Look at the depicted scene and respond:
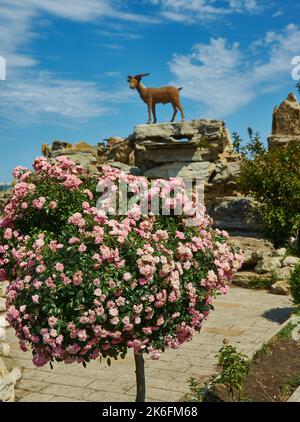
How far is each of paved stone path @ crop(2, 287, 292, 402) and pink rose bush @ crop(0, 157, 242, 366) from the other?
6.04ft

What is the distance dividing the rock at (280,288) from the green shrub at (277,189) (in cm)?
462

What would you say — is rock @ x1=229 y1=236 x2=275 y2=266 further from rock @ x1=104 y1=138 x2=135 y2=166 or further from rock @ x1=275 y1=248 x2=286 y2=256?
rock @ x1=104 y1=138 x2=135 y2=166

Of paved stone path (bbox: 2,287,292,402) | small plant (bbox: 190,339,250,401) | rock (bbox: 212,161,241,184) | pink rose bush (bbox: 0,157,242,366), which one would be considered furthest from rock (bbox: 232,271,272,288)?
pink rose bush (bbox: 0,157,242,366)

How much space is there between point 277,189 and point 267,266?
175 inches

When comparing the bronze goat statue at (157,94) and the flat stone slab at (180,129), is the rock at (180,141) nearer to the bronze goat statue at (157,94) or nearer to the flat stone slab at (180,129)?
the flat stone slab at (180,129)

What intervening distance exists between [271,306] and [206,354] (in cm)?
448

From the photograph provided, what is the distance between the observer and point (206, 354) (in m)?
9.57

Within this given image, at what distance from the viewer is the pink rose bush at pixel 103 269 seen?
5.54m

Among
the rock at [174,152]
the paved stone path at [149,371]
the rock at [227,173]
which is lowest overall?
the paved stone path at [149,371]

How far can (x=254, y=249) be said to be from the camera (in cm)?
1814

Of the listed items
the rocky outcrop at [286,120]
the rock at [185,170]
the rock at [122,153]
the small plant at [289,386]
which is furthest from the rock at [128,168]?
the small plant at [289,386]

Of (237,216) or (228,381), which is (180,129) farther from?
(228,381)

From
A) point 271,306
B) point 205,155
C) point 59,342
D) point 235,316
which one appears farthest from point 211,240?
point 205,155
